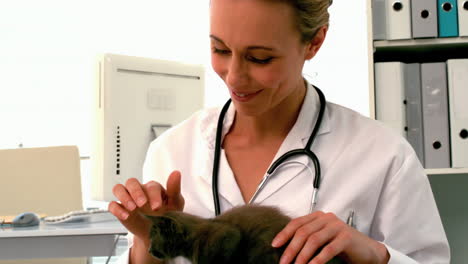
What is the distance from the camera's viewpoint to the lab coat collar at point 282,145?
126cm

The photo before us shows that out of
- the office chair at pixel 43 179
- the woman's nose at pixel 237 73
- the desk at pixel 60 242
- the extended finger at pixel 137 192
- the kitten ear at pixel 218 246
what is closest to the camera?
the kitten ear at pixel 218 246

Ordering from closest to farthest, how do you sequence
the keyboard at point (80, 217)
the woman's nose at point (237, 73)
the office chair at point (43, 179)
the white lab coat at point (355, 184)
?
the woman's nose at point (237, 73)
the white lab coat at point (355, 184)
the keyboard at point (80, 217)
the office chair at point (43, 179)

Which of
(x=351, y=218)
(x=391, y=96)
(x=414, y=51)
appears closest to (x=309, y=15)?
(x=351, y=218)

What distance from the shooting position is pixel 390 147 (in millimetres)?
1274

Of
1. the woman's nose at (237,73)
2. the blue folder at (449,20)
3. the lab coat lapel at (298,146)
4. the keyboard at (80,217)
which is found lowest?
the keyboard at (80,217)

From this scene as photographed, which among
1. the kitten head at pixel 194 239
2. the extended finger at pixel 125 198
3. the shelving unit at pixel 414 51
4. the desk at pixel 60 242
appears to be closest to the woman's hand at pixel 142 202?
the extended finger at pixel 125 198

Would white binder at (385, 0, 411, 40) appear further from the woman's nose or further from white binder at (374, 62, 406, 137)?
the woman's nose

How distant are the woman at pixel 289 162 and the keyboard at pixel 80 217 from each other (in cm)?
67

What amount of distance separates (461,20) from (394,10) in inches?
9.7

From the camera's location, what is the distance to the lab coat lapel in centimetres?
126

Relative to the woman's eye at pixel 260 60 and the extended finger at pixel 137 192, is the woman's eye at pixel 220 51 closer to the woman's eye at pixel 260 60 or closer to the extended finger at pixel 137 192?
the woman's eye at pixel 260 60

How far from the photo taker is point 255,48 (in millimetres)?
1058

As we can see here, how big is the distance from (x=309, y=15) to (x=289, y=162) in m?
0.34

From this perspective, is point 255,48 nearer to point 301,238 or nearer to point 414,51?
point 301,238
